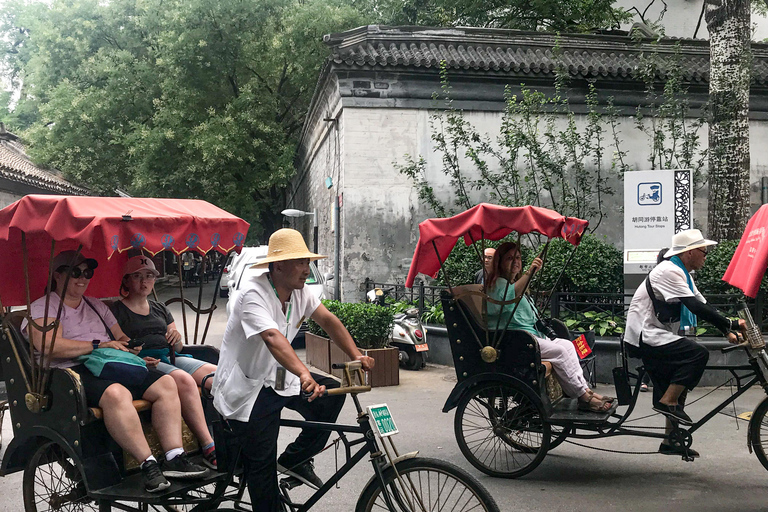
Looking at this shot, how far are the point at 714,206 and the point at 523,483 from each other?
724 cm

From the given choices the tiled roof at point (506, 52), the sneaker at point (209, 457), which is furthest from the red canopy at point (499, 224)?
the tiled roof at point (506, 52)

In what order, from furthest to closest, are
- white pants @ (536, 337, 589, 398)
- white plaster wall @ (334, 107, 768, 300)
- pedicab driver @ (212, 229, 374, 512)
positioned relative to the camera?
white plaster wall @ (334, 107, 768, 300) → white pants @ (536, 337, 589, 398) → pedicab driver @ (212, 229, 374, 512)

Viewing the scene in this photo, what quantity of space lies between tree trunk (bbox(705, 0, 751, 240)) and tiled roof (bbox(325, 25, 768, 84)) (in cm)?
351

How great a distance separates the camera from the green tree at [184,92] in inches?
974

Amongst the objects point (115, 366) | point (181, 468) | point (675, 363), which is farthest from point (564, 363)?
point (115, 366)

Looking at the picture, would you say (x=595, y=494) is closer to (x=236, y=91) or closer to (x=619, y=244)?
(x=619, y=244)

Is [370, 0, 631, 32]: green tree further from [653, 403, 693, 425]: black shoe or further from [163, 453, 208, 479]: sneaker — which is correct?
[163, 453, 208, 479]: sneaker

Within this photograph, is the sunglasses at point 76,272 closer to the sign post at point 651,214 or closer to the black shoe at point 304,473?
the black shoe at point 304,473

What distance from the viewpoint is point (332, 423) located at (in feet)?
13.3

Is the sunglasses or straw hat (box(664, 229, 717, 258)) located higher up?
straw hat (box(664, 229, 717, 258))

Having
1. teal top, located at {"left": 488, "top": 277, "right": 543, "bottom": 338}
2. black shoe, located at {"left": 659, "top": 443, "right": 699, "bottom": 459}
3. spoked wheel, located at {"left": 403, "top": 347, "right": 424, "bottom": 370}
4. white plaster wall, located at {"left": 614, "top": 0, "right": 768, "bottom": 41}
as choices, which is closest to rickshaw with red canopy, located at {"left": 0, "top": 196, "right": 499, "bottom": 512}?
teal top, located at {"left": 488, "top": 277, "right": 543, "bottom": 338}

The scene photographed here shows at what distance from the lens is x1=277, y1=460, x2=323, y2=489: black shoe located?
166 inches

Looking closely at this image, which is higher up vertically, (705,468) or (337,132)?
(337,132)

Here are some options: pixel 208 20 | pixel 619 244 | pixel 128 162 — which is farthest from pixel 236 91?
pixel 619 244
